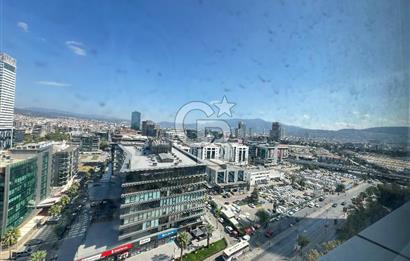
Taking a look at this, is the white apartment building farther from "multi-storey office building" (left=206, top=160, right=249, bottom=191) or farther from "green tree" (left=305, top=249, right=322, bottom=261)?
"green tree" (left=305, top=249, right=322, bottom=261)

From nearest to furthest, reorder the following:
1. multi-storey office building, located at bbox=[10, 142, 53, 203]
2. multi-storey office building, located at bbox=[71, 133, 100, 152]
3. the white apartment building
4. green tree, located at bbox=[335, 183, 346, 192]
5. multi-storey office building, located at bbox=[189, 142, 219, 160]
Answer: multi-storey office building, located at bbox=[10, 142, 53, 203]
green tree, located at bbox=[335, 183, 346, 192]
multi-storey office building, located at bbox=[189, 142, 219, 160]
the white apartment building
multi-storey office building, located at bbox=[71, 133, 100, 152]

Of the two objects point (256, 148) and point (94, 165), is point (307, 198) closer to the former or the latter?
point (256, 148)

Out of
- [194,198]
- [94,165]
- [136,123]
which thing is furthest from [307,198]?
[136,123]

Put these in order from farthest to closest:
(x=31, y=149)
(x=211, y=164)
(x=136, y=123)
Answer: (x=136, y=123) < (x=211, y=164) < (x=31, y=149)

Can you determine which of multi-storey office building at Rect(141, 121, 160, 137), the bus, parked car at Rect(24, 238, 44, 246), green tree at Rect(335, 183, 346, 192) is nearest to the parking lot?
green tree at Rect(335, 183, 346, 192)

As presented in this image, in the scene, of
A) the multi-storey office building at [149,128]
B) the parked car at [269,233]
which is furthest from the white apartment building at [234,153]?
the parked car at [269,233]

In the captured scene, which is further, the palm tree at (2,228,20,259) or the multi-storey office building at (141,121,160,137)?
the multi-storey office building at (141,121,160,137)

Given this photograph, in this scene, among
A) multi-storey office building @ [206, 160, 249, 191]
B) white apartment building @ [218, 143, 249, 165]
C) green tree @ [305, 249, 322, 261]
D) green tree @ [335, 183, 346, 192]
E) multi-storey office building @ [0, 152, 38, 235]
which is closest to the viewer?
green tree @ [305, 249, 322, 261]
